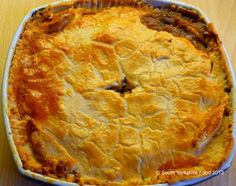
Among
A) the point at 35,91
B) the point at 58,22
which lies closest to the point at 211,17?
the point at 58,22

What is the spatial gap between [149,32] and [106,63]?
7.4 inches

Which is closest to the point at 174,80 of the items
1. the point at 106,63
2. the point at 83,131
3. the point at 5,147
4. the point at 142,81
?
the point at 142,81

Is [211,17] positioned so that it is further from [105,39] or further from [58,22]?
[58,22]

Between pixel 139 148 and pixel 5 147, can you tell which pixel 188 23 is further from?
pixel 5 147

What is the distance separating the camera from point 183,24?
1.34 metres

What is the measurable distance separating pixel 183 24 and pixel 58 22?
40 cm

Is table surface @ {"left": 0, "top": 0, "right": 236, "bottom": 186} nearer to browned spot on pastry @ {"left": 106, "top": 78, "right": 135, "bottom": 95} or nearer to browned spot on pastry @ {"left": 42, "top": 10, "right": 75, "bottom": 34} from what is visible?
browned spot on pastry @ {"left": 42, "top": 10, "right": 75, "bottom": 34}

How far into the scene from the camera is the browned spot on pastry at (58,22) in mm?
1297

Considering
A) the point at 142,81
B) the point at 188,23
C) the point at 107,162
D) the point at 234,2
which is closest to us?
the point at 107,162

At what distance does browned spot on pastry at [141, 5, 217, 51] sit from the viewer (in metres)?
1.32

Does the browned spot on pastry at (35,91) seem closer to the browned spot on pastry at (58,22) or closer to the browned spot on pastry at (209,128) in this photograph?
the browned spot on pastry at (58,22)

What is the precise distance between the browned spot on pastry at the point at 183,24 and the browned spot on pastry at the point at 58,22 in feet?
0.79

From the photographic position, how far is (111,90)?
1190mm

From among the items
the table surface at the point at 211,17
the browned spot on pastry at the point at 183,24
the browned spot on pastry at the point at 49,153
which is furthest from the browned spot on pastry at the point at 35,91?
the browned spot on pastry at the point at 183,24
